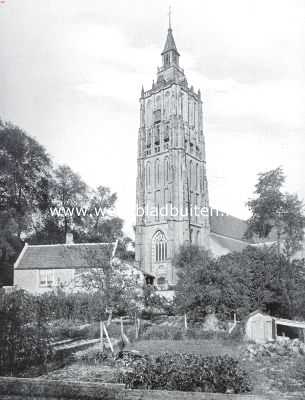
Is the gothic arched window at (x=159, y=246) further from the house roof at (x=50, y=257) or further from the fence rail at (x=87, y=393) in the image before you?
the fence rail at (x=87, y=393)

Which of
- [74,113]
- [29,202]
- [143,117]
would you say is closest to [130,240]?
[143,117]

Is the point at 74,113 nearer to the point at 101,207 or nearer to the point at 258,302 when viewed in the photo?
the point at 258,302

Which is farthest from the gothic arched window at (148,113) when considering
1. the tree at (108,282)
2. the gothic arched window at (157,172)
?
the tree at (108,282)

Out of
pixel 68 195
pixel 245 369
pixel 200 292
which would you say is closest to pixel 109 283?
pixel 245 369

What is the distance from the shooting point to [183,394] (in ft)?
22.4

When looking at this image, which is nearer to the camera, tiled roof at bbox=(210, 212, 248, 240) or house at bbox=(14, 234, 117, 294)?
house at bbox=(14, 234, 117, 294)

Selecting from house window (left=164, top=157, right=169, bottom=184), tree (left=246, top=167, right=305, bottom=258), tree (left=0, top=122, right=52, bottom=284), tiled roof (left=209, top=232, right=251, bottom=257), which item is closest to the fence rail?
tree (left=0, top=122, right=52, bottom=284)

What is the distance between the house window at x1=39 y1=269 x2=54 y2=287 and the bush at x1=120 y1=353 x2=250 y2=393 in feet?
70.0

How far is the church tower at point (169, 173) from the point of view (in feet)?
148

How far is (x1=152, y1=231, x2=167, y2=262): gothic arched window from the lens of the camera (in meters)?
45.5

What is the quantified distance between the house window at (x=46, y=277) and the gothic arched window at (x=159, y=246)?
18.9m

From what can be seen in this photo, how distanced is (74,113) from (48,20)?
319 centimetres

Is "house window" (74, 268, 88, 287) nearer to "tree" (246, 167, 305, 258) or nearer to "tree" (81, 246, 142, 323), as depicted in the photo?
"tree" (81, 246, 142, 323)

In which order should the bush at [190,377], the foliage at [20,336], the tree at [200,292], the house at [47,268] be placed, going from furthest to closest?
the house at [47,268] → the tree at [200,292] → the foliage at [20,336] → the bush at [190,377]
